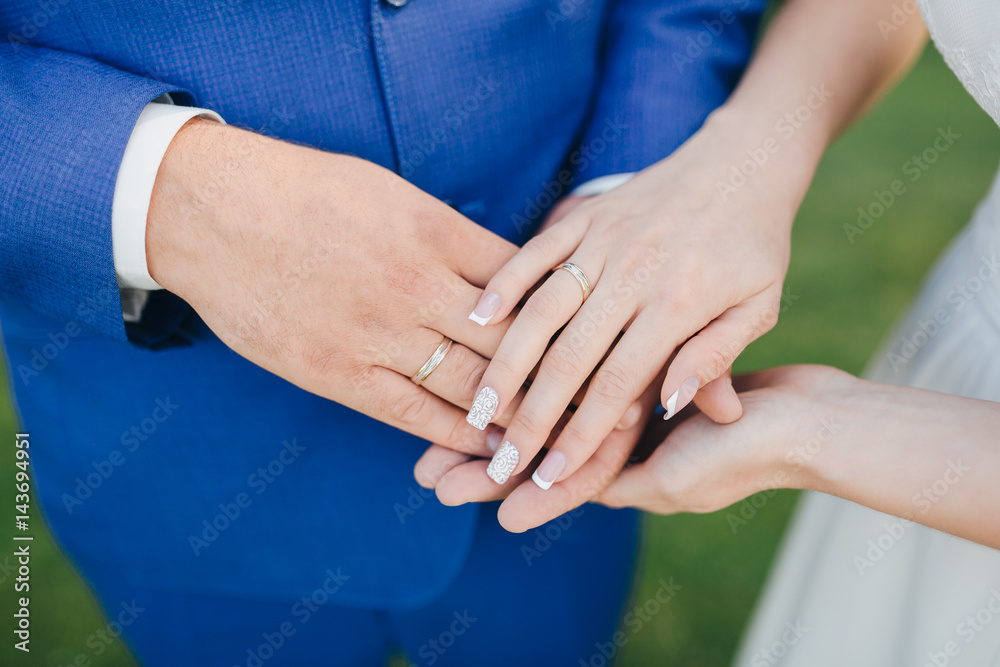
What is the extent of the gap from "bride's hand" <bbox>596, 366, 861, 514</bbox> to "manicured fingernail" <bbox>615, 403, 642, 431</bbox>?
7cm

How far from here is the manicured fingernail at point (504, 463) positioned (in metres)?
0.85

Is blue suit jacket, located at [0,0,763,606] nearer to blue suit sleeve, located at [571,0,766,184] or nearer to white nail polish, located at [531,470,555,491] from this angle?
blue suit sleeve, located at [571,0,766,184]

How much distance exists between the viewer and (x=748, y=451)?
91 centimetres

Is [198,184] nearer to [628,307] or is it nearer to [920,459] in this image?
[628,307]

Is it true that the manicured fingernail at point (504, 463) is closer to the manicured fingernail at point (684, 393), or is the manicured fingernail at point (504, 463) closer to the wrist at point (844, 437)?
the manicured fingernail at point (684, 393)

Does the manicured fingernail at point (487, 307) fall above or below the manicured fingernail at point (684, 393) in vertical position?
above

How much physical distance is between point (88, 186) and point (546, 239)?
0.51 metres

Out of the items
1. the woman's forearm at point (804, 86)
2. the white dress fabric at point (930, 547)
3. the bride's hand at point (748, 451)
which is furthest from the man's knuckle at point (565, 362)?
the white dress fabric at point (930, 547)

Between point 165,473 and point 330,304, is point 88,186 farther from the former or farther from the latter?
point 165,473

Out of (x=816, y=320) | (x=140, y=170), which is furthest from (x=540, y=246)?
(x=816, y=320)

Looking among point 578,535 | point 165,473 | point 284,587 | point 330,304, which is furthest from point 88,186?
point 578,535

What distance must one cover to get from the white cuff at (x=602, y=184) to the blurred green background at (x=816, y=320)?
163 cm

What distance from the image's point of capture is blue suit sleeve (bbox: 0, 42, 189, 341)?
0.71m

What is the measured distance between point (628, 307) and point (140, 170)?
0.56 m
